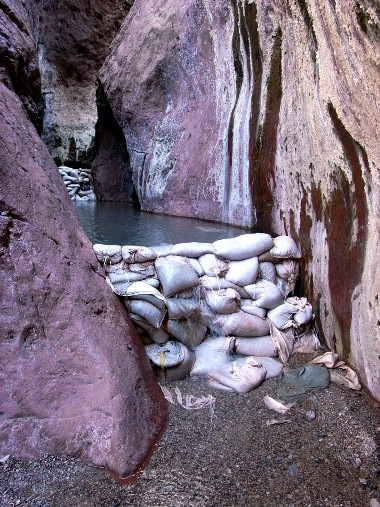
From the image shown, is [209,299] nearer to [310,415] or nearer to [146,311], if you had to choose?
[146,311]

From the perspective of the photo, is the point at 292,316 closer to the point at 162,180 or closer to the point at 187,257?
the point at 187,257

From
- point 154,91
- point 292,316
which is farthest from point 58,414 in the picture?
point 154,91

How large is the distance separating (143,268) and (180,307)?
0.37m

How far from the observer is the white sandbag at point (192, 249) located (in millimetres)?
2687

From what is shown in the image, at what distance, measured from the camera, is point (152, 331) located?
93.7 inches

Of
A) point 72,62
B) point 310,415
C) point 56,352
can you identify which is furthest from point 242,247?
Result: point 72,62

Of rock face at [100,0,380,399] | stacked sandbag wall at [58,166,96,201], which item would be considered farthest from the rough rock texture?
rock face at [100,0,380,399]

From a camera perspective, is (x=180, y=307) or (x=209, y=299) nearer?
(x=180, y=307)

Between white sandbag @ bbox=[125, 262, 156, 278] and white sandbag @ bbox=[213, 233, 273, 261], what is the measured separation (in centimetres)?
50

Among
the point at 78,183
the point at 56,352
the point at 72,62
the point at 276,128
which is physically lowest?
the point at 56,352

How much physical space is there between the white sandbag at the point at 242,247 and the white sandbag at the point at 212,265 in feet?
0.16

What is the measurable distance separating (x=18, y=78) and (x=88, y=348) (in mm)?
6524

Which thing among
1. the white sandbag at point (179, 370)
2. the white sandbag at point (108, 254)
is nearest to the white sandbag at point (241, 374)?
the white sandbag at point (179, 370)

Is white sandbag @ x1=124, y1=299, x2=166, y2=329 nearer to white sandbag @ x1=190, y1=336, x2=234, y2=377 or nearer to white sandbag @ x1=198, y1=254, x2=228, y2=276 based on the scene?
white sandbag @ x1=190, y1=336, x2=234, y2=377
